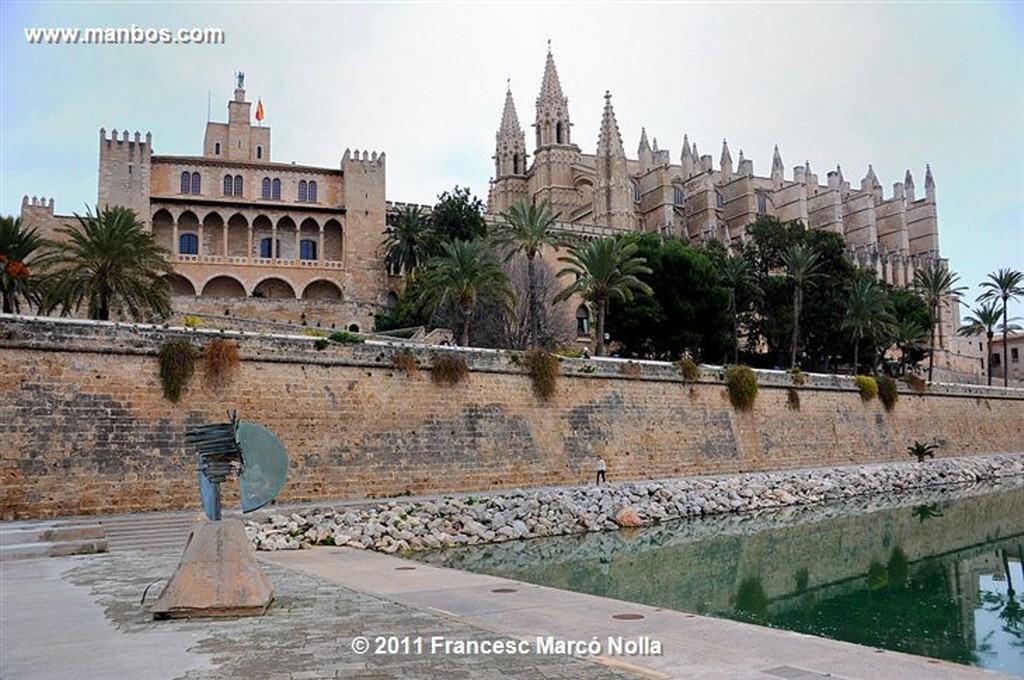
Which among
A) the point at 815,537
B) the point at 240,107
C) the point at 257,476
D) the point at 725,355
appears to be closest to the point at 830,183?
the point at 725,355

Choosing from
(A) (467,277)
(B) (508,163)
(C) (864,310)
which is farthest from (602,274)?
(B) (508,163)

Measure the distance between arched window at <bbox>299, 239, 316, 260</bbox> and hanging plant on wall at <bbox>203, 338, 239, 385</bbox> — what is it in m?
31.0

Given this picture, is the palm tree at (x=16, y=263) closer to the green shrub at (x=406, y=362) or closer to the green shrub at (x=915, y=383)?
the green shrub at (x=406, y=362)

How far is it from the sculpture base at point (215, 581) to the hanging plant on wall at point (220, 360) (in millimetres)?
11563

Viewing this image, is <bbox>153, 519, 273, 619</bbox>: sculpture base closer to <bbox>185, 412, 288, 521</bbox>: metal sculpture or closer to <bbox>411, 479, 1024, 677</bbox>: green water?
<bbox>185, 412, 288, 521</bbox>: metal sculpture

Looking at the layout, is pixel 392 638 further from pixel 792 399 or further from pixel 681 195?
pixel 681 195

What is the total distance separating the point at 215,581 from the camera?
8211 mm

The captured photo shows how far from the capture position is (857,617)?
39.3 feet

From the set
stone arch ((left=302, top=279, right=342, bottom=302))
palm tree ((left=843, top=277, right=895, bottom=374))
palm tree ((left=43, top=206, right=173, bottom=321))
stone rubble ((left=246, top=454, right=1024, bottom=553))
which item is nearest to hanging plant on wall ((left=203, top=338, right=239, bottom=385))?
stone rubble ((left=246, top=454, right=1024, bottom=553))

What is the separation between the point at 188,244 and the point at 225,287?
3201 mm

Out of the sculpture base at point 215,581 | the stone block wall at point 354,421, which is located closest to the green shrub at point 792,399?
the stone block wall at point 354,421

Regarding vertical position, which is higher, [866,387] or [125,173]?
[125,173]

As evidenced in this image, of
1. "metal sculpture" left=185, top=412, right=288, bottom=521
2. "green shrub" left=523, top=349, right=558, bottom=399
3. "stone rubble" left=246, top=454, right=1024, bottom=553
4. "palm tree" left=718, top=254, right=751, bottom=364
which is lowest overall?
"stone rubble" left=246, top=454, right=1024, bottom=553

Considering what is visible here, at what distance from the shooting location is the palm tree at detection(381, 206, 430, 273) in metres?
47.4
